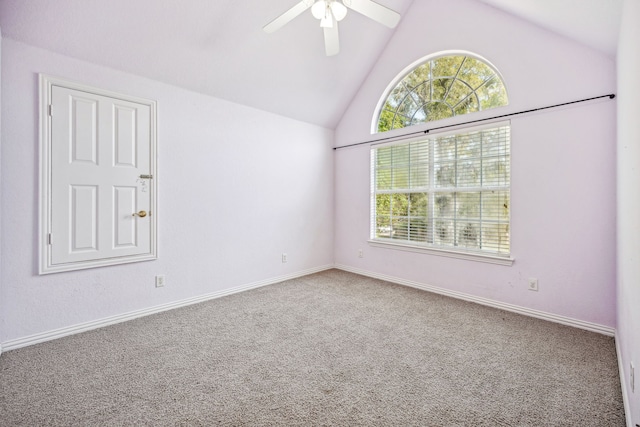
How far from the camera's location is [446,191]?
3.45 m

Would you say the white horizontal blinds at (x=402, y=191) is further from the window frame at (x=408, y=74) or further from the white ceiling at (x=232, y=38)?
the white ceiling at (x=232, y=38)

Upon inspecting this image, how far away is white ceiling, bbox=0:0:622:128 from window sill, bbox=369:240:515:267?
1.95 meters

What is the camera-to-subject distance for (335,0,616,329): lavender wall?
8.01 ft

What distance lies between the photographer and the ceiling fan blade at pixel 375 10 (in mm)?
2064

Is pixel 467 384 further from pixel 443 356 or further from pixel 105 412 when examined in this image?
pixel 105 412

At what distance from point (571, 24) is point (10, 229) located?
14.9 ft

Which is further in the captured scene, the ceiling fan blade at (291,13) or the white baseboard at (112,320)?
the white baseboard at (112,320)

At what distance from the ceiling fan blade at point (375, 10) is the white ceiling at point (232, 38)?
0.99 m

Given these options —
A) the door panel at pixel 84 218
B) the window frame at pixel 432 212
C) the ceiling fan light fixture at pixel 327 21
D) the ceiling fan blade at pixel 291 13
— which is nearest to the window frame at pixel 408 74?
the window frame at pixel 432 212

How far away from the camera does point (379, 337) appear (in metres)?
2.38

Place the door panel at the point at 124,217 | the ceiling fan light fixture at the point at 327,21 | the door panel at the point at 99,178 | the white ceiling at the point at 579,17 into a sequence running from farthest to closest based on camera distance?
1. the door panel at the point at 124,217
2. the door panel at the point at 99,178
3. the ceiling fan light fixture at the point at 327,21
4. the white ceiling at the point at 579,17

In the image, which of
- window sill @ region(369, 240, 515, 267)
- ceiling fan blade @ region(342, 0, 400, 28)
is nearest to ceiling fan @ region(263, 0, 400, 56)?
ceiling fan blade @ region(342, 0, 400, 28)

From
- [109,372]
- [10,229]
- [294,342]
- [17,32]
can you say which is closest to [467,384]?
[294,342]

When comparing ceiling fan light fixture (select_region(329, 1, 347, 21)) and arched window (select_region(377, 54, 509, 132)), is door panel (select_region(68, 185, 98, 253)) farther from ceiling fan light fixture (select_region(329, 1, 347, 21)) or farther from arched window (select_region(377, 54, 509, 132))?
arched window (select_region(377, 54, 509, 132))
